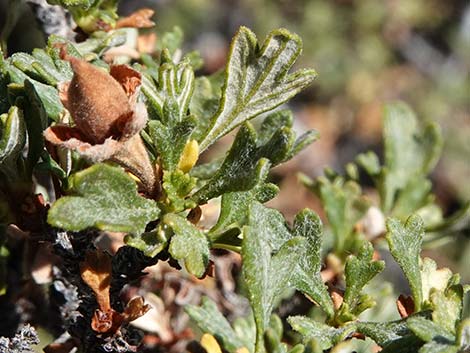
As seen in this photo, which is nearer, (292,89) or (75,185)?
(75,185)

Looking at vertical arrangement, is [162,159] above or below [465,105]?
above

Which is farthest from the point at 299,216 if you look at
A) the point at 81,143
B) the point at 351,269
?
the point at 81,143

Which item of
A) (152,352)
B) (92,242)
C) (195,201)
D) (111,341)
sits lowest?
(152,352)

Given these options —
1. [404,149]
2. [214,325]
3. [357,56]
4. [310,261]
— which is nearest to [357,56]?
[357,56]

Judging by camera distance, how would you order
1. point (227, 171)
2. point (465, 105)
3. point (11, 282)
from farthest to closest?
point (465, 105) < point (11, 282) < point (227, 171)

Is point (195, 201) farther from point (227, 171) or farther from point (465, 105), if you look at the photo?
point (465, 105)

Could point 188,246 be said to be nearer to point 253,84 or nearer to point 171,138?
point 171,138

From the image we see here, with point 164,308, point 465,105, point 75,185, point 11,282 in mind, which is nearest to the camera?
A: point 75,185
